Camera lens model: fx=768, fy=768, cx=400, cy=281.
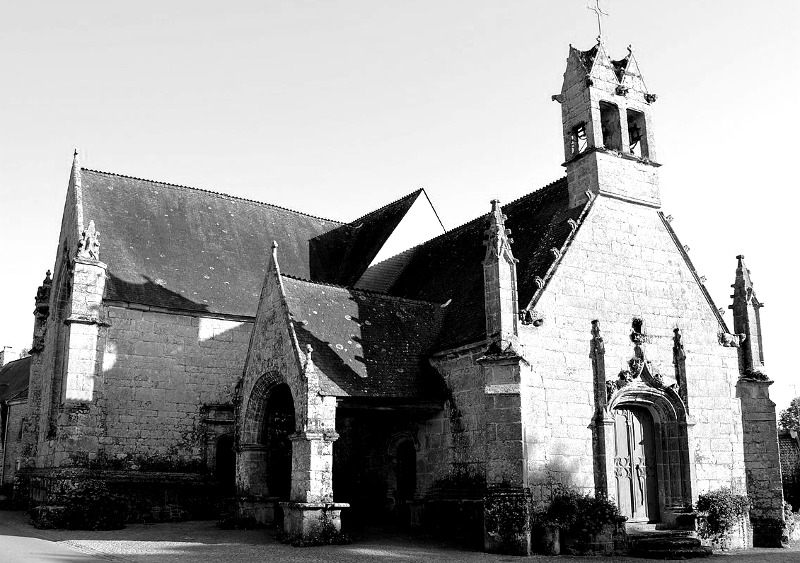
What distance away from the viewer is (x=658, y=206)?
19266 mm

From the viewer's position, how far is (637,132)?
20.2 meters

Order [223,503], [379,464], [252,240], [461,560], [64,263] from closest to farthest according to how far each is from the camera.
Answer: [461,560] < [379,464] < [223,503] < [64,263] < [252,240]

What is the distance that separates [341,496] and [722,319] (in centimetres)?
1077

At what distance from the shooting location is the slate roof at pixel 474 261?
58.5ft

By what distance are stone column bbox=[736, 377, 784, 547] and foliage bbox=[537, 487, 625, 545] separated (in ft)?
15.1

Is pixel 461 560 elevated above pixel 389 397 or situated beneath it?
situated beneath

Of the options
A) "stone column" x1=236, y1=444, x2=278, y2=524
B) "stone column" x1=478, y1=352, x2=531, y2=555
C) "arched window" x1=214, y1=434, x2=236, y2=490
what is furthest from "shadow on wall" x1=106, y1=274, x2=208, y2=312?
"stone column" x1=478, y1=352, x2=531, y2=555

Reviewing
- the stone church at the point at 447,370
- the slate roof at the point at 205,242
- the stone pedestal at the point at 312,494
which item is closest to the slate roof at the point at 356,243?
Result: the slate roof at the point at 205,242

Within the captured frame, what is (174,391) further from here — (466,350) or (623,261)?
(623,261)

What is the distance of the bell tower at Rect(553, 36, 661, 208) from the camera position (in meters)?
18.9

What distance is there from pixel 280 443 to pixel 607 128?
469 inches

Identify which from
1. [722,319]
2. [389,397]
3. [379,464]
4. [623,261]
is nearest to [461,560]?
[389,397]

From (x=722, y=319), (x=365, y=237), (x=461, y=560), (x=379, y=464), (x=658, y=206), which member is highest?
(x=365, y=237)

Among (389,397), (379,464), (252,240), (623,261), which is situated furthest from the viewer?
(252,240)
